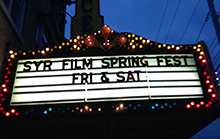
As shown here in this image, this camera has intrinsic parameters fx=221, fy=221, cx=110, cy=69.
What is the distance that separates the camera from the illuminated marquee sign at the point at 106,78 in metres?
4.89

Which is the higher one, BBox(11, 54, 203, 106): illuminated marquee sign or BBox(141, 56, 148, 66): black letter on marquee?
BBox(141, 56, 148, 66): black letter on marquee

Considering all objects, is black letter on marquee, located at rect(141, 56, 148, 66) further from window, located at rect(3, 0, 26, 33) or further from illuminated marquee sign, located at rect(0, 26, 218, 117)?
window, located at rect(3, 0, 26, 33)

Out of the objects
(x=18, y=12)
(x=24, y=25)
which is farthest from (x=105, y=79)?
(x=18, y=12)

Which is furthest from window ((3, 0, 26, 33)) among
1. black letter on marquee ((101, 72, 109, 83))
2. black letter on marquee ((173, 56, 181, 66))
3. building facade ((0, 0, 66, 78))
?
black letter on marquee ((173, 56, 181, 66))

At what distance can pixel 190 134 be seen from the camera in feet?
22.8

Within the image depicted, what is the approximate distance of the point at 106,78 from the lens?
208 inches

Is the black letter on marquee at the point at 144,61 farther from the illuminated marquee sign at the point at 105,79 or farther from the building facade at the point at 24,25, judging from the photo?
the building facade at the point at 24,25

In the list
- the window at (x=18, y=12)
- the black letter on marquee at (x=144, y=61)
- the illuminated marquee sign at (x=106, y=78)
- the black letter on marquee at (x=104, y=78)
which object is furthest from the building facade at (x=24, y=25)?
the black letter on marquee at (x=144, y=61)

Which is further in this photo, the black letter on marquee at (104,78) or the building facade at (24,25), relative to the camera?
the building facade at (24,25)

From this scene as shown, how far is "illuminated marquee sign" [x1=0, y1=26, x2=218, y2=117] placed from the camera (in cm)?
489

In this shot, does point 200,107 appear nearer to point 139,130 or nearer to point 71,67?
point 139,130

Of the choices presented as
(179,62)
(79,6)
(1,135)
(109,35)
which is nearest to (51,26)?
(79,6)

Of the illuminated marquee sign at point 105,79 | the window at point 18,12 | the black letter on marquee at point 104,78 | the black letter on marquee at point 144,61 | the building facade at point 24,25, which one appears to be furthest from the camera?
the window at point 18,12

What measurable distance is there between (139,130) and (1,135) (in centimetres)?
392
